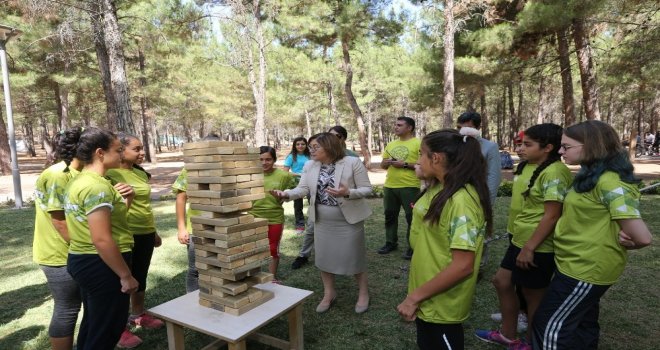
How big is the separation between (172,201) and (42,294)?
667 centimetres

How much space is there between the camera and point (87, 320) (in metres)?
2.34

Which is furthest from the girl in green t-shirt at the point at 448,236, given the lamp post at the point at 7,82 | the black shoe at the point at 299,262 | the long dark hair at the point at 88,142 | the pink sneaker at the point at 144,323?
the lamp post at the point at 7,82

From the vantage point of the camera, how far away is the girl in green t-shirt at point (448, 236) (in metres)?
1.62

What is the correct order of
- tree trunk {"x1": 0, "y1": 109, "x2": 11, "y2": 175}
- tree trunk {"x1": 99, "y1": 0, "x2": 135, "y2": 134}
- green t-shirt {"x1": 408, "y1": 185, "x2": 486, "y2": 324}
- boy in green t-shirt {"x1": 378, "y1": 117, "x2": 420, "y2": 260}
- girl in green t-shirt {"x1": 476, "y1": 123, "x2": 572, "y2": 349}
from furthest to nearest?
1. tree trunk {"x1": 0, "y1": 109, "x2": 11, "y2": 175}
2. tree trunk {"x1": 99, "y1": 0, "x2": 135, "y2": 134}
3. boy in green t-shirt {"x1": 378, "y1": 117, "x2": 420, "y2": 260}
4. girl in green t-shirt {"x1": 476, "y1": 123, "x2": 572, "y2": 349}
5. green t-shirt {"x1": 408, "y1": 185, "x2": 486, "y2": 324}

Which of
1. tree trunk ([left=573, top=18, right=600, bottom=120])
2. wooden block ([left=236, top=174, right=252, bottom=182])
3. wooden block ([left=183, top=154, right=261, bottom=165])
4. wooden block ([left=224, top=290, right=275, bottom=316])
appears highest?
tree trunk ([left=573, top=18, right=600, bottom=120])

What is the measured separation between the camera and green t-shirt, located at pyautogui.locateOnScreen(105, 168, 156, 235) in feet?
10.0

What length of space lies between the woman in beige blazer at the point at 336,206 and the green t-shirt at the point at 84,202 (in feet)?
4.85

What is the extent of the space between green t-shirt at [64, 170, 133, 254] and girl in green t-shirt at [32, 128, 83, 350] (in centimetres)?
37

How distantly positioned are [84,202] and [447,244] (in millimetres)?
1969

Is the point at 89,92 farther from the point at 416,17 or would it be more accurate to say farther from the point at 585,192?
the point at 585,192

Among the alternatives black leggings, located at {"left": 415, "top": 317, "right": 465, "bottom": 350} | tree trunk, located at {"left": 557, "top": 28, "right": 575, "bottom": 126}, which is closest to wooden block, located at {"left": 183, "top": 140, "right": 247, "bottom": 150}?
black leggings, located at {"left": 415, "top": 317, "right": 465, "bottom": 350}

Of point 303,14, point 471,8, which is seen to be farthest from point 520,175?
point 303,14

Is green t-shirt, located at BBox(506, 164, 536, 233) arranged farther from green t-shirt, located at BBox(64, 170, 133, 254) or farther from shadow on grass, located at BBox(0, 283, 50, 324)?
shadow on grass, located at BBox(0, 283, 50, 324)

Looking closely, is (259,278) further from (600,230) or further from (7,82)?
(7,82)
